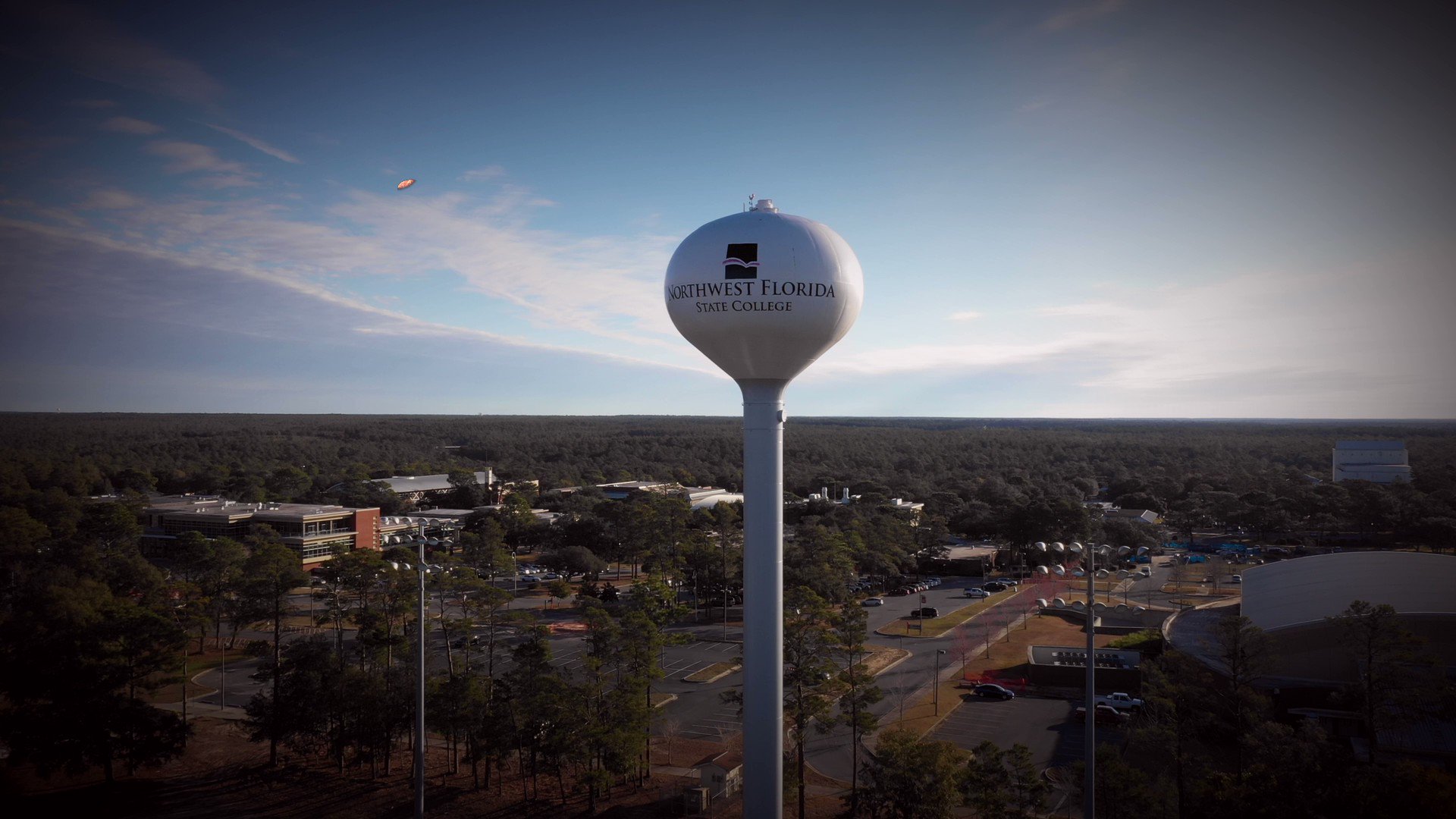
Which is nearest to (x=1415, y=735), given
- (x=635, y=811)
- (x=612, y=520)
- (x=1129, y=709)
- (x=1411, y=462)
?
(x=1129, y=709)

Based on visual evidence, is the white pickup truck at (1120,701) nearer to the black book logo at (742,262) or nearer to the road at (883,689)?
the road at (883,689)

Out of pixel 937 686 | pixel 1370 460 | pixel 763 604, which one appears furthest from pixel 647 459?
pixel 763 604

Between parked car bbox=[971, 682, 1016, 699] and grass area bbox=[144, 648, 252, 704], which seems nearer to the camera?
grass area bbox=[144, 648, 252, 704]

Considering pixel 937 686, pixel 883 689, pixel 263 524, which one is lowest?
Answer: pixel 883 689

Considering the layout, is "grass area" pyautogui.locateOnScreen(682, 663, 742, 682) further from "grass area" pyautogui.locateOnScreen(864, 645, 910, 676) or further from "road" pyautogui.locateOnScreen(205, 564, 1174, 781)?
"grass area" pyautogui.locateOnScreen(864, 645, 910, 676)

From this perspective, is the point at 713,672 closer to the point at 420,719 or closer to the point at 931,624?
the point at 931,624

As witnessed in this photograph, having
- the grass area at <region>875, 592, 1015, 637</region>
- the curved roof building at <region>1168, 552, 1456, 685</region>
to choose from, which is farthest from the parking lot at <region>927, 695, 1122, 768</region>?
the grass area at <region>875, 592, 1015, 637</region>
